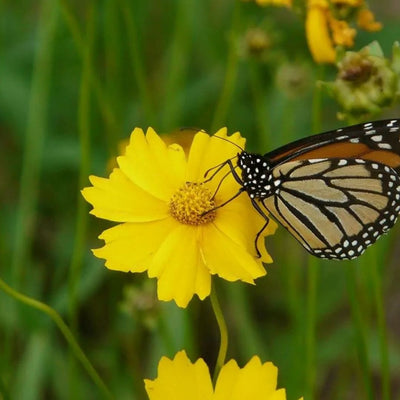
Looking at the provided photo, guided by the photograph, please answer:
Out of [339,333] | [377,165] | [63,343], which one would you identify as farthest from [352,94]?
[63,343]

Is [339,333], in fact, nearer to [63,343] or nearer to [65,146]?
[63,343]

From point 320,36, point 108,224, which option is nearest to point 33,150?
point 108,224

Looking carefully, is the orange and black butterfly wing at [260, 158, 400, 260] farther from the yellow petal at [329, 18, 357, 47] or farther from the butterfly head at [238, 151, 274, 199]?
the yellow petal at [329, 18, 357, 47]

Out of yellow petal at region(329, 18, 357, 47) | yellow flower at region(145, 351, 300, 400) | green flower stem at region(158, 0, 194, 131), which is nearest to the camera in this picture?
yellow flower at region(145, 351, 300, 400)

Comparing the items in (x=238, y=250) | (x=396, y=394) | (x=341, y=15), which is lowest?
(x=396, y=394)

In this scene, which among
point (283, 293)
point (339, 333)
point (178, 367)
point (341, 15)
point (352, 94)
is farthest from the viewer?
point (283, 293)

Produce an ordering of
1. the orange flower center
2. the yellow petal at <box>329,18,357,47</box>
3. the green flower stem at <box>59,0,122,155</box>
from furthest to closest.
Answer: the green flower stem at <box>59,0,122,155</box>, the yellow petal at <box>329,18,357,47</box>, the orange flower center

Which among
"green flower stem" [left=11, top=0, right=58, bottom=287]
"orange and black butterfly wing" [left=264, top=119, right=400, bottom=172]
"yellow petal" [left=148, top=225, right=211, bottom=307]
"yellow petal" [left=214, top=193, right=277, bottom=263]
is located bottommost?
"yellow petal" [left=148, top=225, right=211, bottom=307]

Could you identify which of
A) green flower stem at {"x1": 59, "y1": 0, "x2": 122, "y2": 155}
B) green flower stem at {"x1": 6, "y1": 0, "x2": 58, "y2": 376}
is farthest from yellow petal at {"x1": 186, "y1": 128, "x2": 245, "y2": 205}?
green flower stem at {"x1": 6, "y1": 0, "x2": 58, "y2": 376}
